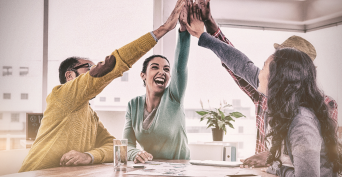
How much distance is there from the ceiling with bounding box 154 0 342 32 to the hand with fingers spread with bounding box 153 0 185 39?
1803mm

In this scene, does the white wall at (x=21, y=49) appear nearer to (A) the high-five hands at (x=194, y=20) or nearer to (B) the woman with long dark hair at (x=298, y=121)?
(A) the high-five hands at (x=194, y=20)

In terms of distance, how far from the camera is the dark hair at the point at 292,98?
102 centimetres

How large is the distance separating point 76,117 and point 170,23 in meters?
0.79

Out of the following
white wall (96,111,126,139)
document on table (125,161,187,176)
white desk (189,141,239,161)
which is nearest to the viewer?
document on table (125,161,187,176)

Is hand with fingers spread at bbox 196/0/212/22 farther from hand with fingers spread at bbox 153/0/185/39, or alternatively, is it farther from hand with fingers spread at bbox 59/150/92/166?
hand with fingers spread at bbox 59/150/92/166

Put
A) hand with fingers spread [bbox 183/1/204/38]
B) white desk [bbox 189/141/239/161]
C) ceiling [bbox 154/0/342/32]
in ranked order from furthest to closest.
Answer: ceiling [bbox 154/0/342/32], white desk [bbox 189/141/239/161], hand with fingers spread [bbox 183/1/204/38]

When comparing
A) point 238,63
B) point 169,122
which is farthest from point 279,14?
point 238,63

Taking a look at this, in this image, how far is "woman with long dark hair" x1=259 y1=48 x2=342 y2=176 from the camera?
936 millimetres

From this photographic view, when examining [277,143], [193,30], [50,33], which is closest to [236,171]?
[277,143]

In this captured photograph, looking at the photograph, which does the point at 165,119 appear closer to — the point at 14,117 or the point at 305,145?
the point at 305,145

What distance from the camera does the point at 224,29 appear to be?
12.3 ft

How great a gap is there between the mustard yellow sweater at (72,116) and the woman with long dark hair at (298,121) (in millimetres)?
656

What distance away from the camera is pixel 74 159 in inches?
56.8

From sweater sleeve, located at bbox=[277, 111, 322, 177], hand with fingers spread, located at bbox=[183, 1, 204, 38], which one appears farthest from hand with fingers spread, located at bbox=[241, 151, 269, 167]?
hand with fingers spread, located at bbox=[183, 1, 204, 38]
